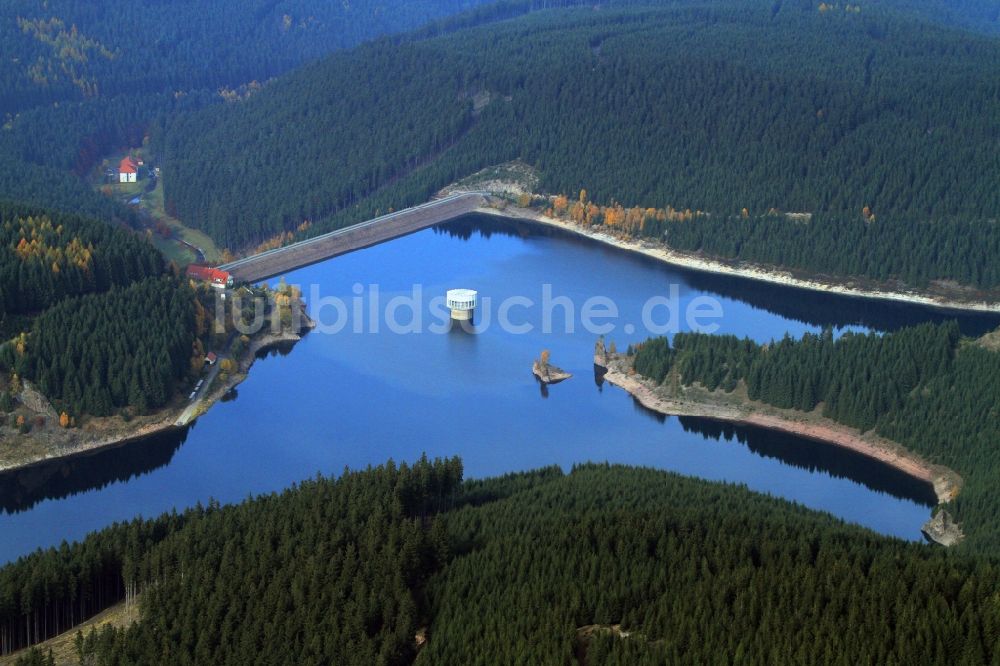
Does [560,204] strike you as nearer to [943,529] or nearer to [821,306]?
[821,306]

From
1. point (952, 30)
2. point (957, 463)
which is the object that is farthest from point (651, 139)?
point (957, 463)

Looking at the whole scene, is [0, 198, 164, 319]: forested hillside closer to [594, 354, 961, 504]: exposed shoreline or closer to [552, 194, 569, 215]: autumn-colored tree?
[594, 354, 961, 504]: exposed shoreline

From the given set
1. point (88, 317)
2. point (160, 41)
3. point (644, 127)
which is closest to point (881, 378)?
point (88, 317)

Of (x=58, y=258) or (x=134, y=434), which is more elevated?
(x=58, y=258)

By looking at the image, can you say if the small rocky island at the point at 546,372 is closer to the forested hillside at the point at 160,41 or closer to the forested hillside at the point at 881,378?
the forested hillside at the point at 881,378

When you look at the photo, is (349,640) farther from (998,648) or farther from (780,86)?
(780,86)
